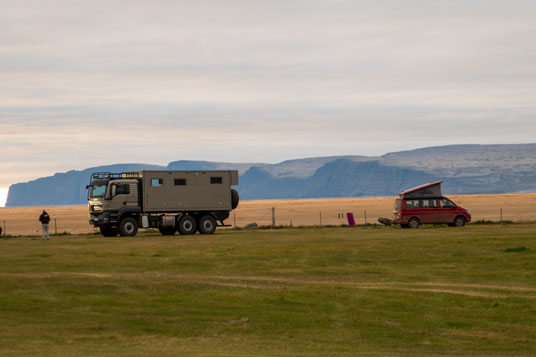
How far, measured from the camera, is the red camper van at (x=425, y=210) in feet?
163

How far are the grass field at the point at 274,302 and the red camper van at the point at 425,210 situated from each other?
16210mm

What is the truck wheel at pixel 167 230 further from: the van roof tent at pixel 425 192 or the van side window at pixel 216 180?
the van roof tent at pixel 425 192

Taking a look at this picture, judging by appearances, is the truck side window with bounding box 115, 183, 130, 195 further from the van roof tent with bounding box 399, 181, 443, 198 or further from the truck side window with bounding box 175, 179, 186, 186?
the van roof tent with bounding box 399, 181, 443, 198

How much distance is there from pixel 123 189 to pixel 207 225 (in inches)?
219

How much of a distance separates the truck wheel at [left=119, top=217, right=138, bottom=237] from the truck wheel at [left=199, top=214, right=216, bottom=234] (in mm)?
3995

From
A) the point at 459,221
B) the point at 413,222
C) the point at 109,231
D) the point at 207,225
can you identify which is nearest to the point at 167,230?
the point at 207,225

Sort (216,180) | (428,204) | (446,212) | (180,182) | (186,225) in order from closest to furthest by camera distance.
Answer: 1. (180,182)
2. (186,225)
3. (216,180)
4. (428,204)
5. (446,212)

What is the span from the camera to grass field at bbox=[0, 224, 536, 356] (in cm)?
1605

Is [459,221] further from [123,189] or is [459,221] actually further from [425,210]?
[123,189]

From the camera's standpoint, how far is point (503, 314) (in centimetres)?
1875

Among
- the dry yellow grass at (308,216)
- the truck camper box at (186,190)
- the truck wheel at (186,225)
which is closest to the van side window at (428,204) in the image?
the truck camper box at (186,190)

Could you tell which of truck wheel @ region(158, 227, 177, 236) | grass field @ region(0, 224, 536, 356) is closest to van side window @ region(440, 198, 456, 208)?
truck wheel @ region(158, 227, 177, 236)

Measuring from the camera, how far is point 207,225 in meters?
49.6

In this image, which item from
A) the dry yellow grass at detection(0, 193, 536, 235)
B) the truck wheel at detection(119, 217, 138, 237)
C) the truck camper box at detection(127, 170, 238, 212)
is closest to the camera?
the truck wheel at detection(119, 217, 138, 237)
